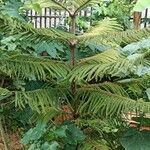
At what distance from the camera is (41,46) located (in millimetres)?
2496

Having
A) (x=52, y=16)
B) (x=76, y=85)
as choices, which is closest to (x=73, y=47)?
(x=76, y=85)

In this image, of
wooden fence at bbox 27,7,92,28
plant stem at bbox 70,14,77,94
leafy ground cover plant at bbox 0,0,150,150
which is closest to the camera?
leafy ground cover plant at bbox 0,0,150,150

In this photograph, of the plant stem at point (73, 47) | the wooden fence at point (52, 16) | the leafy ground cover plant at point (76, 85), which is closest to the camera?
the leafy ground cover plant at point (76, 85)

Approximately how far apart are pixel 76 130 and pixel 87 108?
0.11 m

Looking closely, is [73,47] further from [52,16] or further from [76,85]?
[52,16]

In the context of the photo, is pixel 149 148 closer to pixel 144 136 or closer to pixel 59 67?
pixel 144 136

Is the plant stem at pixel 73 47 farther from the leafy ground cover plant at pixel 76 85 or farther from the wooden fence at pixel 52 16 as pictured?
the wooden fence at pixel 52 16

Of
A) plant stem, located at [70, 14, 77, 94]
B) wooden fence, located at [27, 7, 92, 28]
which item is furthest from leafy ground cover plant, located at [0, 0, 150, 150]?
wooden fence, located at [27, 7, 92, 28]

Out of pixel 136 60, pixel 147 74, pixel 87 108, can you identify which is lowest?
pixel 87 108

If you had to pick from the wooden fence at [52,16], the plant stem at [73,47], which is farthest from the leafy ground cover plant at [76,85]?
the wooden fence at [52,16]

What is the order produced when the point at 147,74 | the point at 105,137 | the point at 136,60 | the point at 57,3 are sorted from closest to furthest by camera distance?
the point at 136,60 → the point at 57,3 → the point at 147,74 → the point at 105,137

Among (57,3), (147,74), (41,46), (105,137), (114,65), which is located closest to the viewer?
(114,65)

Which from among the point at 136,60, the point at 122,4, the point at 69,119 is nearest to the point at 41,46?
the point at 69,119

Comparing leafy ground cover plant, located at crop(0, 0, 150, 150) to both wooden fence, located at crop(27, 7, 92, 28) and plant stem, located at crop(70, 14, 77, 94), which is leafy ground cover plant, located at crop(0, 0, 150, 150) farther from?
wooden fence, located at crop(27, 7, 92, 28)
